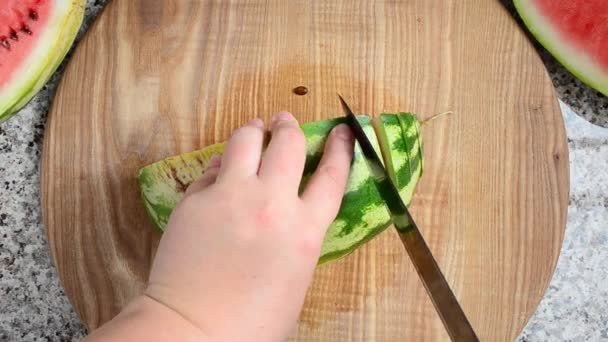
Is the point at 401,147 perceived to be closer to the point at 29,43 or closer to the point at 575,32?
the point at 575,32

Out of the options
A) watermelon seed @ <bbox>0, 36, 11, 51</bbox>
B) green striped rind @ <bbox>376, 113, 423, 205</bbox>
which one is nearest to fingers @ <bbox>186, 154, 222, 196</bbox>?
green striped rind @ <bbox>376, 113, 423, 205</bbox>

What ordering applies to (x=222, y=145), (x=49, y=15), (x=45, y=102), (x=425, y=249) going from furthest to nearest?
(x=45, y=102) → (x=49, y=15) → (x=222, y=145) → (x=425, y=249)

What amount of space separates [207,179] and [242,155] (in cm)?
8

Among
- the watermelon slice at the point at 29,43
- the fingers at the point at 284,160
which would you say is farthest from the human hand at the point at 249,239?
the watermelon slice at the point at 29,43

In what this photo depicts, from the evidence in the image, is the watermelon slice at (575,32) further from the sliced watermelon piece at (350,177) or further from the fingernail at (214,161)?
the fingernail at (214,161)

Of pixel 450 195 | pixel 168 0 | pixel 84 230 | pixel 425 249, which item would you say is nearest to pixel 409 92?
pixel 450 195

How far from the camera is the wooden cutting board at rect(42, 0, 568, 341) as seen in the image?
43.6 inches

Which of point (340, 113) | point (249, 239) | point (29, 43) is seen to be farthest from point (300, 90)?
point (29, 43)

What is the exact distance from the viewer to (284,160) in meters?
0.95

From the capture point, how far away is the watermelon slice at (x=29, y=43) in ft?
3.88

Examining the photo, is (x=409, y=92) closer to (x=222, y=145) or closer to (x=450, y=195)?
(x=450, y=195)

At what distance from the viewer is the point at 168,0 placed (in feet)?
3.96

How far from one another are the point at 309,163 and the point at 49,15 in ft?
1.75

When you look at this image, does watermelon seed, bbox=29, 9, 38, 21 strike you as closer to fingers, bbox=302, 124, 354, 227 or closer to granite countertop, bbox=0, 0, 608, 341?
granite countertop, bbox=0, 0, 608, 341
